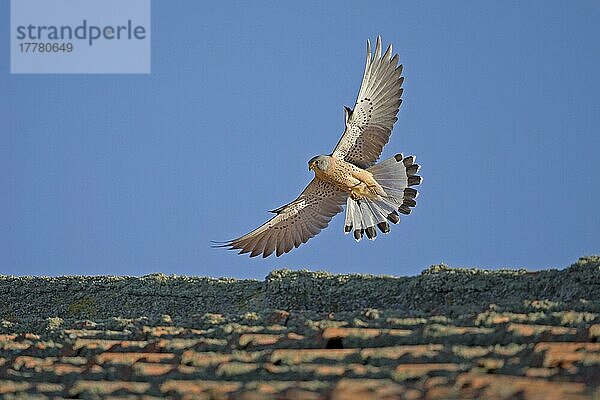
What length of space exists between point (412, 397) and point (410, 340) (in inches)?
44.9

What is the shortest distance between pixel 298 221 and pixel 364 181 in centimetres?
71

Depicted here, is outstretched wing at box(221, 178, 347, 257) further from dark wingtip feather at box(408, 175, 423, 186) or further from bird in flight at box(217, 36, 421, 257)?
dark wingtip feather at box(408, 175, 423, 186)

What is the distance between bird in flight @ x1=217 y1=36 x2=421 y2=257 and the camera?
25.9 ft

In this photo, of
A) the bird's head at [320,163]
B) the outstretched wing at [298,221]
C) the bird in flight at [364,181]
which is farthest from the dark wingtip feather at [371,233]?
the bird's head at [320,163]

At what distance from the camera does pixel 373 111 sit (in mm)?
8031

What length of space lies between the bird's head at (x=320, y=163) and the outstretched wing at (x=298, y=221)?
27 centimetres

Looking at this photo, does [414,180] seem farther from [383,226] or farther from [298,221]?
[298,221]

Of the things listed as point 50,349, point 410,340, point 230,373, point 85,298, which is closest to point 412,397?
point 230,373

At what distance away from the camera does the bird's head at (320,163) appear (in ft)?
25.4

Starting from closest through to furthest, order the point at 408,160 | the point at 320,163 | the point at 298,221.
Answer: the point at 320,163, the point at 408,160, the point at 298,221

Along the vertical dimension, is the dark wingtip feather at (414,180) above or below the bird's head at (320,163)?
below

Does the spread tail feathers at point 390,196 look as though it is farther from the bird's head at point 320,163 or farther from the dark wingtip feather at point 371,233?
the bird's head at point 320,163

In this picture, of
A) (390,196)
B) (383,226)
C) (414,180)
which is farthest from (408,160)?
(383,226)

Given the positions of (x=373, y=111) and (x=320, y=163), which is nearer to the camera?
(x=320, y=163)
